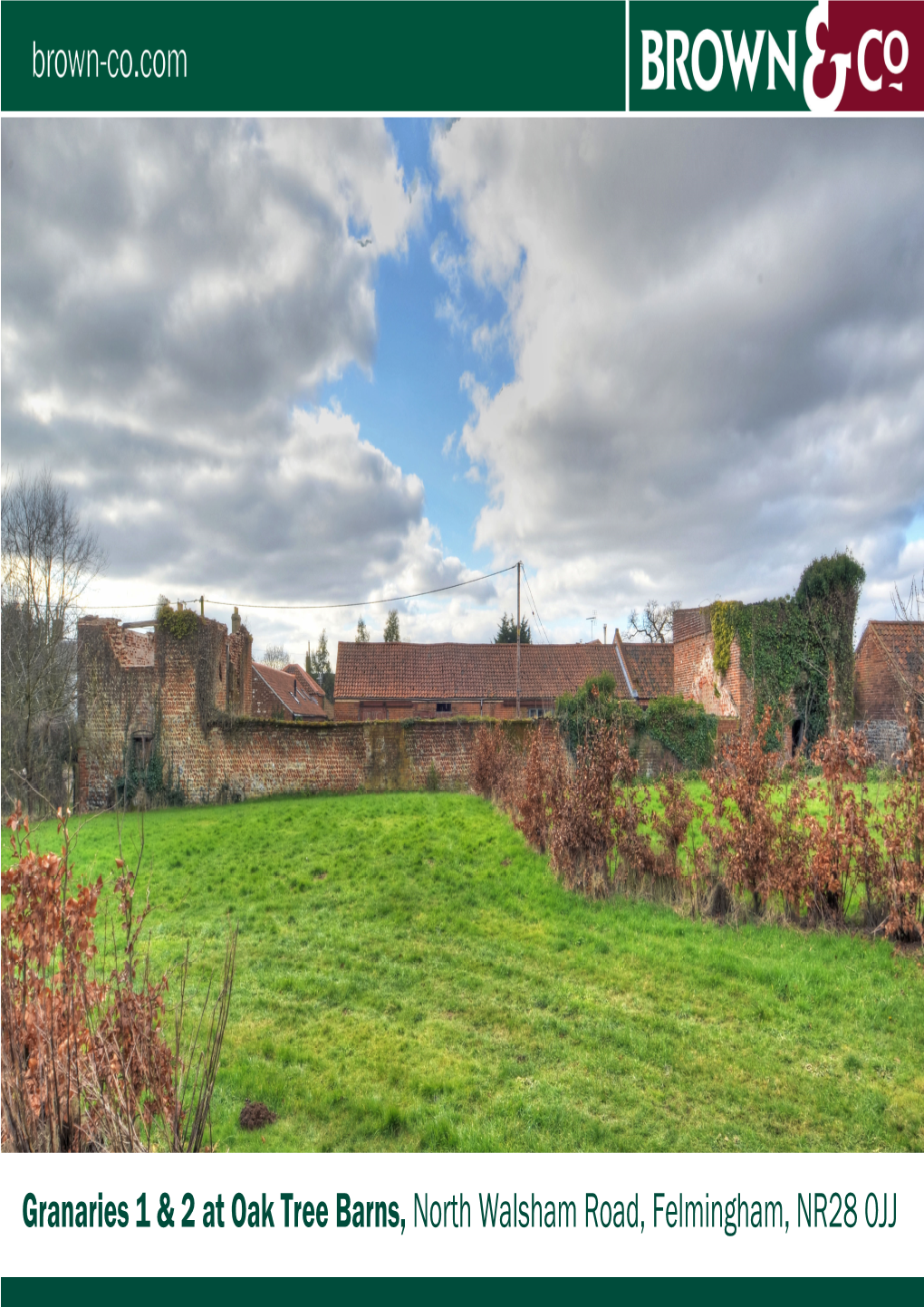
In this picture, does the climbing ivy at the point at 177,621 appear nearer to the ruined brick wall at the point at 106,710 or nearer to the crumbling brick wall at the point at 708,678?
the ruined brick wall at the point at 106,710

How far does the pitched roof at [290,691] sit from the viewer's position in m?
37.7

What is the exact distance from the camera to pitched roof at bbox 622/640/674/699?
1255 inches

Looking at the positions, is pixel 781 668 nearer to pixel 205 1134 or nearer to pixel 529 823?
pixel 529 823

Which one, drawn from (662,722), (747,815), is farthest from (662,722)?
(747,815)

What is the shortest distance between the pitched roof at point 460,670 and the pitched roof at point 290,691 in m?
5.99

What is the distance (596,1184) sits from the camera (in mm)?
2426

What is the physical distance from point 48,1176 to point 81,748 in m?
20.3

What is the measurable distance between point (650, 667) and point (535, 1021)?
30.1 m

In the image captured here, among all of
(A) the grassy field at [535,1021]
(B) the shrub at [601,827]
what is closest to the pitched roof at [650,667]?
(B) the shrub at [601,827]

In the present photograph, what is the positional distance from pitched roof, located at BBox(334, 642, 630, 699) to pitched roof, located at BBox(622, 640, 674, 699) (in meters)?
0.68

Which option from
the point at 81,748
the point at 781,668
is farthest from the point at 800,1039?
the point at 81,748

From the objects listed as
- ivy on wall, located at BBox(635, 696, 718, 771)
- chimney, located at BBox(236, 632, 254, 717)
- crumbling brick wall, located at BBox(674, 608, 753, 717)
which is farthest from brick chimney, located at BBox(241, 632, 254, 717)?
crumbling brick wall, located at BBox(674, 608, 753, 717)

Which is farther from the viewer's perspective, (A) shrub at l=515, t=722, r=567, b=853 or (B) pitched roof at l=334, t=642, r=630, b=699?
(B) pitched roof at l=334, t=642, r=630, b=699

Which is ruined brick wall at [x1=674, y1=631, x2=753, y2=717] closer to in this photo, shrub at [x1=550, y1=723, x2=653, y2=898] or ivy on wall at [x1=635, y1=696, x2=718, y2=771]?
ivy on wall at [x1=635, y1=696, x2=718, y2=771]
